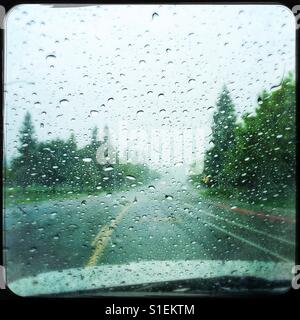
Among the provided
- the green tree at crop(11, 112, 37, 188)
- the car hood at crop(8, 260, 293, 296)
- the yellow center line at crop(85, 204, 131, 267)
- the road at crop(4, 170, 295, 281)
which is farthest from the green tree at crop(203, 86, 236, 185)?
the green tree at crop(11, 112, 37, 188)

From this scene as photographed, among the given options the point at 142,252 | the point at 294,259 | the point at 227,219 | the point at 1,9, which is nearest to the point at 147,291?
the point at 142,252

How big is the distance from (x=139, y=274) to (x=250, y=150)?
1184 mm

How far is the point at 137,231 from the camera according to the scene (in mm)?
2312

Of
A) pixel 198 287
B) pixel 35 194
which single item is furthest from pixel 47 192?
pixel 198 287

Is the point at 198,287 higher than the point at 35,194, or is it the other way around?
A: the point at 35,194

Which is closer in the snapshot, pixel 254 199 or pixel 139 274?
pixel 139 274

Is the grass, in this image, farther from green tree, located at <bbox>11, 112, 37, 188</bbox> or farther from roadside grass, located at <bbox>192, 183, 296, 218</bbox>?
green tree, located at <bbox>11, 112, 37, 188</bbox>

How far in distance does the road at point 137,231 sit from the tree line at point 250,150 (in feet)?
0.70

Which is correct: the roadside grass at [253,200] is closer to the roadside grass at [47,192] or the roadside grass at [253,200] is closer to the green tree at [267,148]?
the green tree at [267,148]

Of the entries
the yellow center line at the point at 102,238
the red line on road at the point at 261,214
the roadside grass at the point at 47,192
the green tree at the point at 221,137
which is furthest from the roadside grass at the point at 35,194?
the red line on road at the point at 261,214

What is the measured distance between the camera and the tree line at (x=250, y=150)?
2127mm

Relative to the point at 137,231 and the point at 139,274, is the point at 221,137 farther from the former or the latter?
the point at 139,274

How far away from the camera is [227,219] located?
2.37 m
